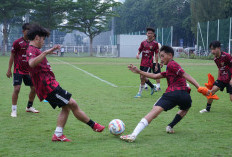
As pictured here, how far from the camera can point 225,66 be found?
25.6ft

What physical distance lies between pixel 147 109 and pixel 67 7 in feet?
171

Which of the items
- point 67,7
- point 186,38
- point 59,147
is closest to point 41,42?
point 59,147

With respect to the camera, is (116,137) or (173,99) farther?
(116,137)

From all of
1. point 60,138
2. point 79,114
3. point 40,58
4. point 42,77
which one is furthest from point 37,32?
point 60,138

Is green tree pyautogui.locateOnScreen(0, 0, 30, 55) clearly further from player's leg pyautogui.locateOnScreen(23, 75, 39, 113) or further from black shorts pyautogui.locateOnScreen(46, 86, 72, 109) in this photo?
black shorts pyautogui.locateOnScreen(46, 86, 72, 109)

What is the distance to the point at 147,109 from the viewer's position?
328 inches

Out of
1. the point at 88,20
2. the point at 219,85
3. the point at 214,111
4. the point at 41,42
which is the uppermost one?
the point at 88,20

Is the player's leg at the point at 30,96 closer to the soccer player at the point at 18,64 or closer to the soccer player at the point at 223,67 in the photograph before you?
the soccer player at the point at 18,64

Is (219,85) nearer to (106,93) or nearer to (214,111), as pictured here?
(214,111)

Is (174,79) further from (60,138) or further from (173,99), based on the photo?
(60,138)

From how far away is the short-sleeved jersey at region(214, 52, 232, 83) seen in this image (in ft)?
25.3

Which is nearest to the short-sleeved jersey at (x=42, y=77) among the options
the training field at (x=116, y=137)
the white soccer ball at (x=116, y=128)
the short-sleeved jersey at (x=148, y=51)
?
the training field at (x=116, y=137)

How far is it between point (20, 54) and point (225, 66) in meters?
4.70

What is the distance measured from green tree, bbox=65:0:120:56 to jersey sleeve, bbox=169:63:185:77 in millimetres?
52883
